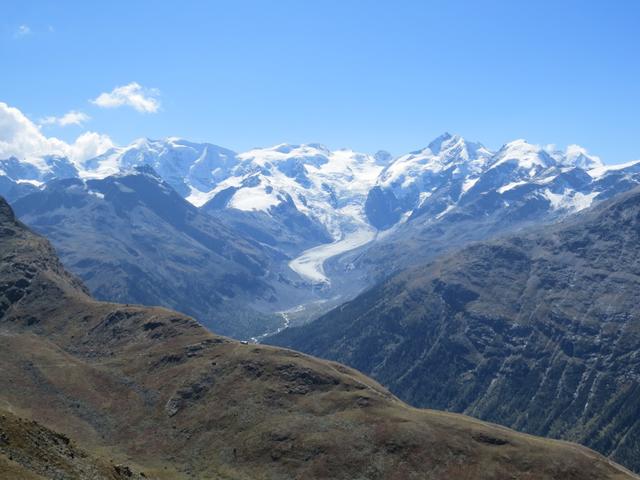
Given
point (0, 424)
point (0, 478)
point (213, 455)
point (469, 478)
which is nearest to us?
point (0, 478)

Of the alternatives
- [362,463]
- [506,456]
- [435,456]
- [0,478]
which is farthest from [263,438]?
[0,478]

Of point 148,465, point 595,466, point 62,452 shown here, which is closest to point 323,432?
point 148,465

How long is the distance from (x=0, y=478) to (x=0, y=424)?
23.1 metres

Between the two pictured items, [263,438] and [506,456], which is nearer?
[506,456]

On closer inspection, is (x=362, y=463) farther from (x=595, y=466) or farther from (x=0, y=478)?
(x=0, y=478)

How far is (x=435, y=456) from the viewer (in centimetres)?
18788

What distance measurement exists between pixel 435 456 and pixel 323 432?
3232 centimetres

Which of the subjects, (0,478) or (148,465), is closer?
(0,478)

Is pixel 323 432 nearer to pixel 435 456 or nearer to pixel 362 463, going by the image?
pixel 362 463

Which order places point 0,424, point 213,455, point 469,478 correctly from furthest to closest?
point 213,455 < point 469,478 < point 0,424

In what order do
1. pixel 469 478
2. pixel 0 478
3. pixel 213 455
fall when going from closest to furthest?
pixel 0 478 → pixel 469 478 → pixel 213 455

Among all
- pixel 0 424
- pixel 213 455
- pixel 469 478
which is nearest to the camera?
pixel 0 424

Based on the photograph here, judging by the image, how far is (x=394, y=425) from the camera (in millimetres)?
198250

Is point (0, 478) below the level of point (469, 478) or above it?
above
